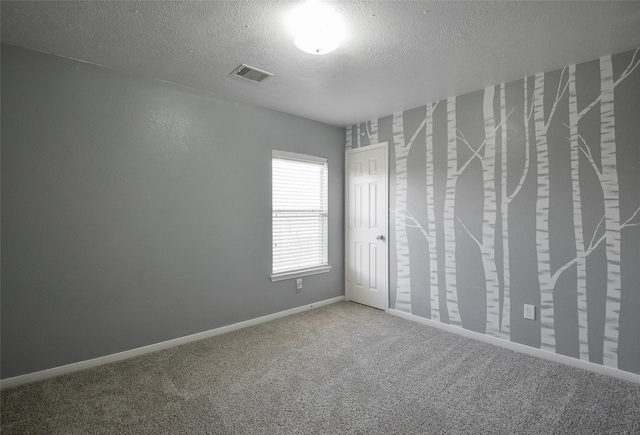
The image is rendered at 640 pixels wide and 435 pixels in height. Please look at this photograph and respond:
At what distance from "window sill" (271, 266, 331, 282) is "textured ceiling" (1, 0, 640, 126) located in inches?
79.8

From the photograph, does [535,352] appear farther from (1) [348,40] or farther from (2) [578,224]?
(1) [348,40]

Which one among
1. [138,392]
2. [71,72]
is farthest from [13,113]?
[138,392]

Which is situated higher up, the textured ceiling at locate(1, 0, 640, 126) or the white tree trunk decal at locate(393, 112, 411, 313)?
the textured ceiling at locate(1, 0, 640, 126)

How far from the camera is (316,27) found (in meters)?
1.99

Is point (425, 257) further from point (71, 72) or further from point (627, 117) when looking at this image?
point (71, 72)

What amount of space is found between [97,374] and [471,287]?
336cm

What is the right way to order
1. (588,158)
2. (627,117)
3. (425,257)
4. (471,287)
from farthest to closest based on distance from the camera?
(425,257), (471,287), (588,158), (627,117)

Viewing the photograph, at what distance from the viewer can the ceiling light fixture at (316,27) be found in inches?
75.3

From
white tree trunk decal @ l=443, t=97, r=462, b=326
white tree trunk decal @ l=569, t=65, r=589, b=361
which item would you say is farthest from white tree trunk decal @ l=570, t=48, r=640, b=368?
white tree trunk decal @ l=443, t=97, r=462, b=326

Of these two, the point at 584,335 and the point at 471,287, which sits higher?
the point at 471,287

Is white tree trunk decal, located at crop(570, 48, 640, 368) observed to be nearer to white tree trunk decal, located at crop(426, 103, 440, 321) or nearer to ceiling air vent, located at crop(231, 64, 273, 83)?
white tree trunk decal, located at crop(426, 103, 440, 321)

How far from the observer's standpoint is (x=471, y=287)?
323cm

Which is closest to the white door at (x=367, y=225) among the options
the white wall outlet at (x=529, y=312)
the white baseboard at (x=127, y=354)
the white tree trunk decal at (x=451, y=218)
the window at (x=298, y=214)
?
the window at (x=298, y=214)

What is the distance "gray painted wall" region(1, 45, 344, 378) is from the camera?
2.31 metres
